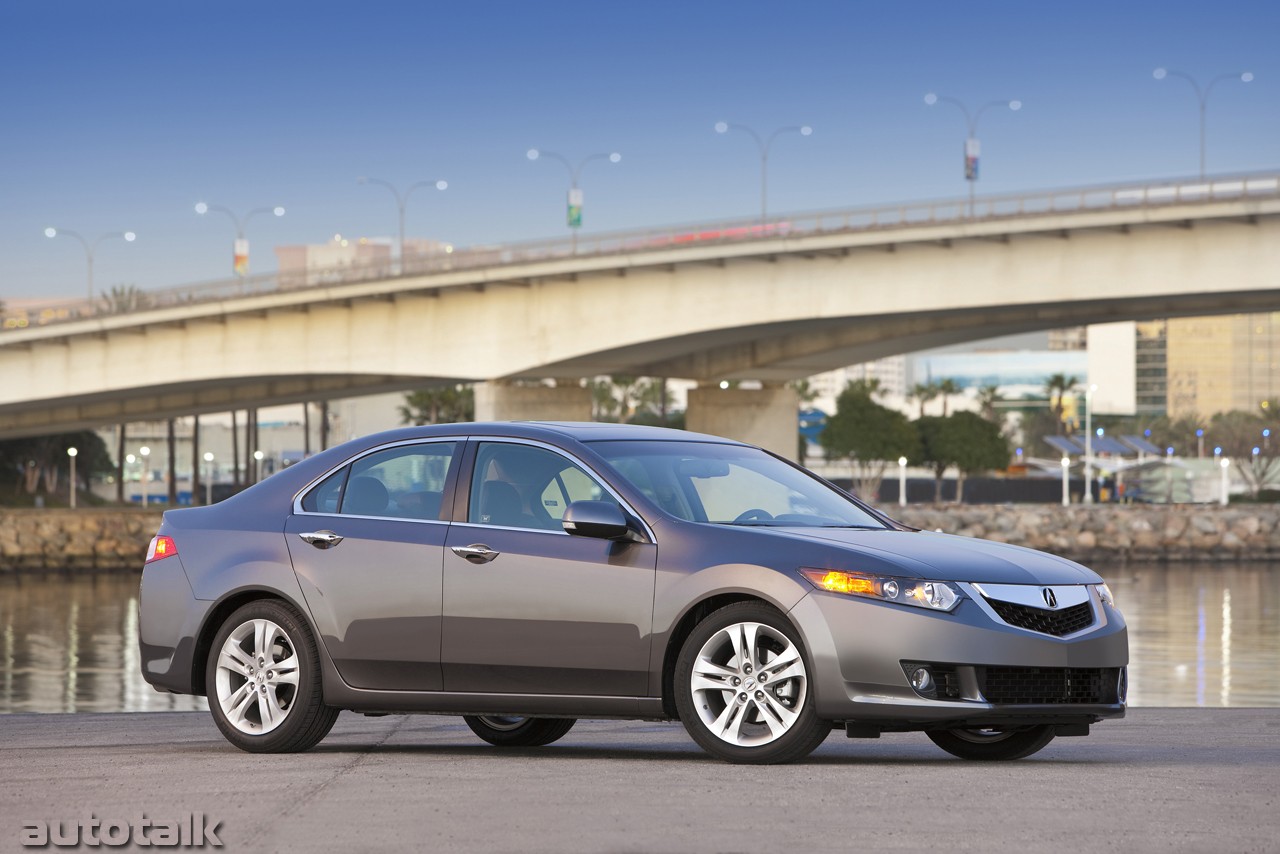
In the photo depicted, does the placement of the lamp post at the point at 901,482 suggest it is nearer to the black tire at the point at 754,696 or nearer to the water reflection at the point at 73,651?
the water reflection at the point at 73,651

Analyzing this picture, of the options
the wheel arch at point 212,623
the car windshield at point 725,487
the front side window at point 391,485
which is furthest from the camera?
the wheel arch at point 212,623

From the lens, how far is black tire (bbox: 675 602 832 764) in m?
7.84

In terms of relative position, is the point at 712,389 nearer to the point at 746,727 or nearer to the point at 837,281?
the point at 837,281

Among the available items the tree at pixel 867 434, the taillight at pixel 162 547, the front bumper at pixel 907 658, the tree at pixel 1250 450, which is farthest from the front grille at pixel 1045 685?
the tree at pixel 1250 450

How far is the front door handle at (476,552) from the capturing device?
8.50m

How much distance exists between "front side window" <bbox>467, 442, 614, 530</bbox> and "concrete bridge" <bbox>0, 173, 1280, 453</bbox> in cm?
3747

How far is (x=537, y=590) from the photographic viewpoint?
329 inches

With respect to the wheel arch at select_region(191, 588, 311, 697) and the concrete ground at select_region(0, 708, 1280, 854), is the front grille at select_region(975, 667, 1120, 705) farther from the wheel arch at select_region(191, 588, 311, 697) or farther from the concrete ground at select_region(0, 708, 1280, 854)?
the wheel arch at select_region(191, 588, 311, 697)

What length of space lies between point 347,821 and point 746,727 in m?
2.05

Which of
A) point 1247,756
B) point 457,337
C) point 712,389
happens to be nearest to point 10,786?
point 1247,756

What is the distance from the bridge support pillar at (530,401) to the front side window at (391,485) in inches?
1661

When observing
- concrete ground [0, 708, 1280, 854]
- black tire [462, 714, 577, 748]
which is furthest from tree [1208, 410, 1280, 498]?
concrete ground [0, 708, 1280, 854]

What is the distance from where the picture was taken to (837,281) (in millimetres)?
48844

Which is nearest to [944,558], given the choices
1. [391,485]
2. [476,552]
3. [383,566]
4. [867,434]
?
[476,552]
